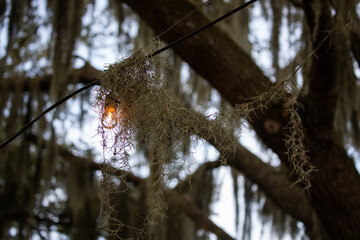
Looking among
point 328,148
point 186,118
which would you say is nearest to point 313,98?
point 328,148

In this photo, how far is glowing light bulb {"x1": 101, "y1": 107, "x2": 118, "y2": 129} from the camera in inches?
38.7

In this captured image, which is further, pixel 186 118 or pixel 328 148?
pixel 328 148

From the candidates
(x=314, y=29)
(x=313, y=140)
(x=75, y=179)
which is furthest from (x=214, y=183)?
(x=314, y=29)

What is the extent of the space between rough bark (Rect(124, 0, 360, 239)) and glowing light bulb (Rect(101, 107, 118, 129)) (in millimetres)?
517

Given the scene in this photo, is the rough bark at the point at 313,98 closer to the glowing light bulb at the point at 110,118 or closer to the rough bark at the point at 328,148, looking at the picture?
the rough bark at the point at 328,148

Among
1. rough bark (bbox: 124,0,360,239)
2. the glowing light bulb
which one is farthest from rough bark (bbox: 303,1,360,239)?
the glowing light bulb

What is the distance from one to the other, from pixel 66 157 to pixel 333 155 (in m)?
1.75

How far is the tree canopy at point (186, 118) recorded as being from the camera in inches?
38.2

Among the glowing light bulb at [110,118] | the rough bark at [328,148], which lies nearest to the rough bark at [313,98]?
the rough bark at [328,148]

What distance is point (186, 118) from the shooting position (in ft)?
3.23

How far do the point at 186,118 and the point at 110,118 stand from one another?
7.0 inches

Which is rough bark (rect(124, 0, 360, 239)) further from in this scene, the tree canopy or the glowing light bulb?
the glowing light bulb

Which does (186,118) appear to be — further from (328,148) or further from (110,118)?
(328,148)

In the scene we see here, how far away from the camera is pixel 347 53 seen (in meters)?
1.44
